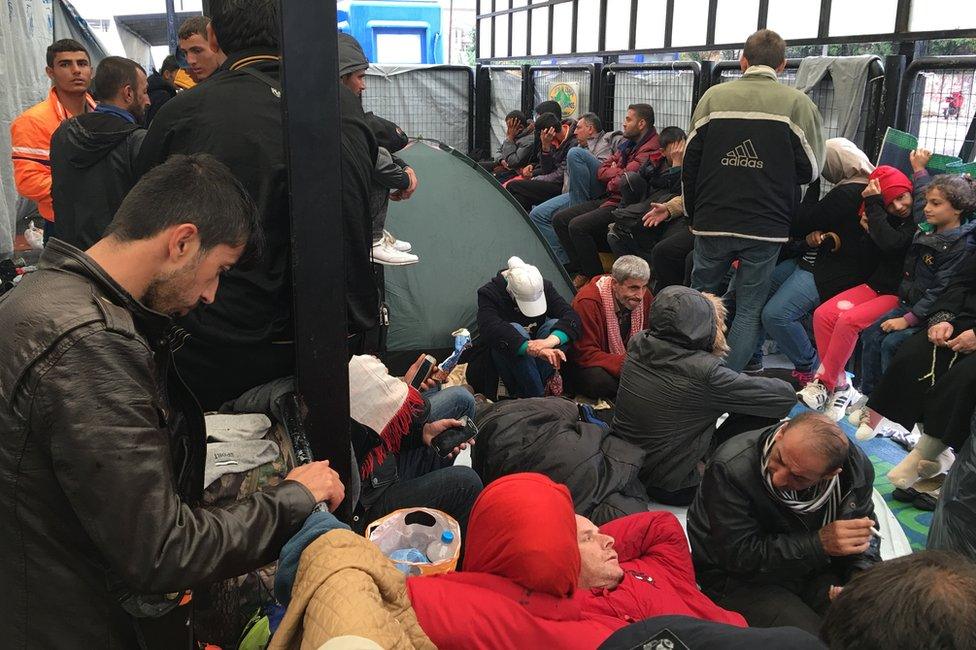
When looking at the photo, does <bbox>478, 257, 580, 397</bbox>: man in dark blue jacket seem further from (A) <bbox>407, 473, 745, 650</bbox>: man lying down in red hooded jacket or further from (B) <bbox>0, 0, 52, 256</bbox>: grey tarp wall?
(B) <bbox>0, 0, 52, 256</bbox>: grey tarp wall

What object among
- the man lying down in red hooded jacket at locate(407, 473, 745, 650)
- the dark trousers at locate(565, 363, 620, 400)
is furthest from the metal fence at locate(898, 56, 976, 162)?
the man lying down in red hooded jacket at locate(407, 473, 745, 650)

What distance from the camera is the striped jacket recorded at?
431 cm

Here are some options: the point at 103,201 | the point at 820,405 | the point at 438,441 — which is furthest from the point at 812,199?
the point at 103,201

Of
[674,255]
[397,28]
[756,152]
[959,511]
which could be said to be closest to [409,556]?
[959,511]

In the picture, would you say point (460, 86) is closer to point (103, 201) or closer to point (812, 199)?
point (812, 199)

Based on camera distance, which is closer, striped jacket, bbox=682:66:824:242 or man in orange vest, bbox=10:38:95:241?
man in orange vest, bbox=10:38:95:241

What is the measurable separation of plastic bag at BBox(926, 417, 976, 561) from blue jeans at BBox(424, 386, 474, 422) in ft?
5.75

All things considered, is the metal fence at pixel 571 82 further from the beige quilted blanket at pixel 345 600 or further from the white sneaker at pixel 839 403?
the beige quilted blanket at pixel 345 600

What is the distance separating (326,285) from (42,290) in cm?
59

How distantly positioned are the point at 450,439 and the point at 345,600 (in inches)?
75.4

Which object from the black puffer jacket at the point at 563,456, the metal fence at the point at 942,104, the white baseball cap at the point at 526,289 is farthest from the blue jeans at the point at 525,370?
the metal fence at the point at 942,104

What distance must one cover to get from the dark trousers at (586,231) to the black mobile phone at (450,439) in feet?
11.5

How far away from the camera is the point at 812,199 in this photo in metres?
4.91

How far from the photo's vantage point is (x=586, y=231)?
249 inches
